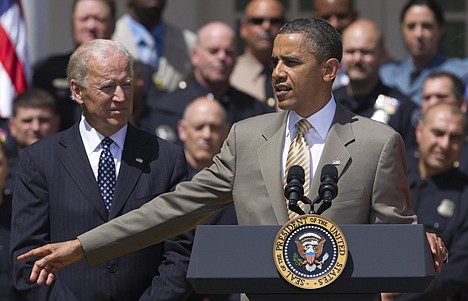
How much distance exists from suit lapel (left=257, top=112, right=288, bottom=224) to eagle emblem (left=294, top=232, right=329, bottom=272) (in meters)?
0.51

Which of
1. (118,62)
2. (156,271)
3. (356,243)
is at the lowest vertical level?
(156,271)

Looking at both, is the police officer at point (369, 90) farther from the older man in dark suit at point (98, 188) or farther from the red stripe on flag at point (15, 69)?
the older man in dark suit at point (98, 188)

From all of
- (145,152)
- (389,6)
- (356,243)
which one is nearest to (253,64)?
(389,6)

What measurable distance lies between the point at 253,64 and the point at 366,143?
473 centimetres

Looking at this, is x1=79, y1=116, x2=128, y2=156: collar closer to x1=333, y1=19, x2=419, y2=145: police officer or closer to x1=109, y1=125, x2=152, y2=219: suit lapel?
x1=109, y1=125, x2=152, y2=219: suit lapel

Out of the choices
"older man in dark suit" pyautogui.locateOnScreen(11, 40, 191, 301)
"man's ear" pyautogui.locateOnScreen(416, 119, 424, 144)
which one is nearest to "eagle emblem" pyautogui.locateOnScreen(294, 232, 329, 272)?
"older man in dark suit" pyautogui.locateOnScreen(11, 40, 191, 301)

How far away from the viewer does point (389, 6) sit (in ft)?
38.8

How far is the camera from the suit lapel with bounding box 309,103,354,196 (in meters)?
4.93

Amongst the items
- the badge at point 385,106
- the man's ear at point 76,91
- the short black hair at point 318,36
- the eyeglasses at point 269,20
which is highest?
the short black hair at point 318,36

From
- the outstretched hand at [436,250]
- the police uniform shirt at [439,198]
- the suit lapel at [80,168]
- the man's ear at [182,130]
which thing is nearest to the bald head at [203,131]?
the man's ear at [182,130]

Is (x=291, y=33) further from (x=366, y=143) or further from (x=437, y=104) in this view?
(x=437, y=104)

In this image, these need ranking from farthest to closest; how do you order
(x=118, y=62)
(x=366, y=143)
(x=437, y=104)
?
1. (x=437, y=104)
2. (x=118, y=62)
3. (x=366, y=143)

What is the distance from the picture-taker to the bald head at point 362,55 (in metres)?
8.80

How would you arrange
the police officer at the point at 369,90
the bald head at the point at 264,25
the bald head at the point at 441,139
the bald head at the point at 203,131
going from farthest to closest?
the bald head at the point at 264,25 → the police officer at the point at 369,90 → the bald head at the point at 441,139 → the bald head at the point at 203,131
